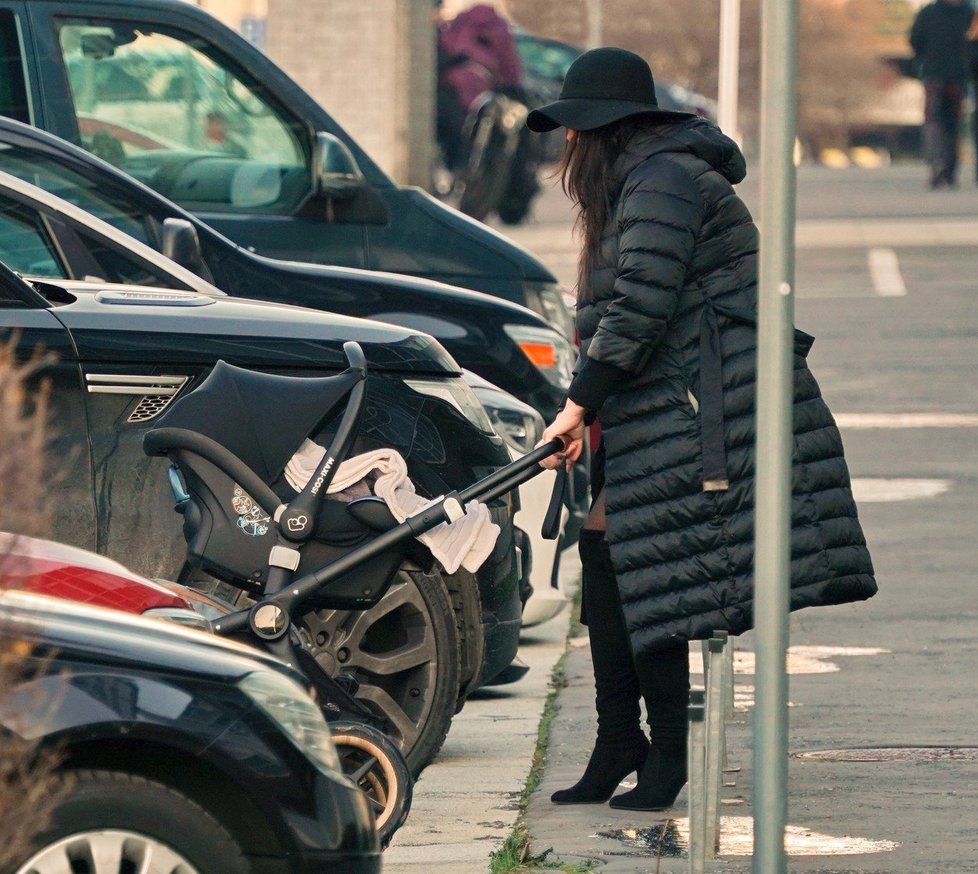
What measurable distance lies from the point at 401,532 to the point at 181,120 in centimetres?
531

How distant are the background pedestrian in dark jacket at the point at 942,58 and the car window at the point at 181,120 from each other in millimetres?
16866

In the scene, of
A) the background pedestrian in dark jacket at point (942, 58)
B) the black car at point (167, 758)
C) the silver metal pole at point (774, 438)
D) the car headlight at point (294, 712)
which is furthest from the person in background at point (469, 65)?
the black car at point (167, 758)

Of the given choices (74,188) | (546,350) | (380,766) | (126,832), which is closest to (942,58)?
(546,350)

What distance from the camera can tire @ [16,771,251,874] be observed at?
3.85m

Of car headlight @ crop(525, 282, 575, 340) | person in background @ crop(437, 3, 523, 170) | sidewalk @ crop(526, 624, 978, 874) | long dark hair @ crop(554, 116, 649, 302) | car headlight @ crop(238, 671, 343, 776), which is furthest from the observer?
person in background @ crop(437, 3, 523, 170)

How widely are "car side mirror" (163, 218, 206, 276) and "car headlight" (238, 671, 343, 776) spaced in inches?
142

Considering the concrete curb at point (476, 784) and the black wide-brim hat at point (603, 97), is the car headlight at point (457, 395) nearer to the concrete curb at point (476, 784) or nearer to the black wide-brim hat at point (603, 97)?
the black wide-brim hat at point (603, 97)

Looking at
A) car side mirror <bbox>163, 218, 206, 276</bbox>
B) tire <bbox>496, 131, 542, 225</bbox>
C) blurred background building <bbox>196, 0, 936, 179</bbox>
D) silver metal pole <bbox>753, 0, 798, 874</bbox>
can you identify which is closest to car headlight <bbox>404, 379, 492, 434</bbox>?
car side mirror <bbox>163, 218, 206, 276</bbox>

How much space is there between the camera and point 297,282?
8258 mm

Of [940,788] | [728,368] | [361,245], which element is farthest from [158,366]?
[361,245]

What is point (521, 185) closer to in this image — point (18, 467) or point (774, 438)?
point (774, 438)

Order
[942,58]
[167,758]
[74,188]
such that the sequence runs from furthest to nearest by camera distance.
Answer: [942,58] → [74,188] → [167,758]

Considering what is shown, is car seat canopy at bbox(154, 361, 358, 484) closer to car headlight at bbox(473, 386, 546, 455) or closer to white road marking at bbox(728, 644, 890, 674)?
car headlight at bbox(473, 386, 546, 455)

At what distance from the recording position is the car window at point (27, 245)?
7.34 meters
